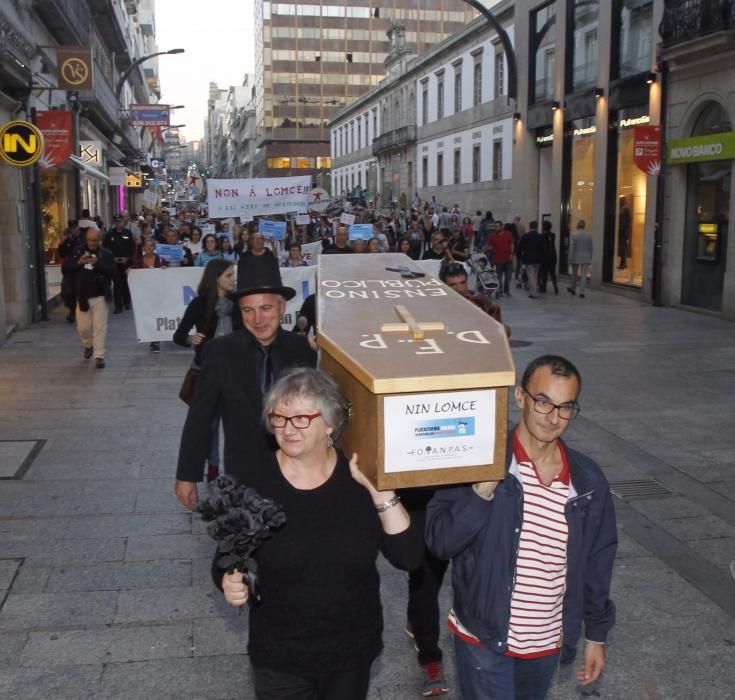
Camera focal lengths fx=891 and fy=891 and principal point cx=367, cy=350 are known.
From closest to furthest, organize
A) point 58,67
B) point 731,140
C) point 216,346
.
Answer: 1. point 216,346
2. point 731,140
3. point 58,67

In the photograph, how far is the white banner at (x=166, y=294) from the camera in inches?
535

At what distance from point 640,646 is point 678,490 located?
264 cm

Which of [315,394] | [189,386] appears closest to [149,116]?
[189,386]

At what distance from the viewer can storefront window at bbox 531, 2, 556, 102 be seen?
25.8m

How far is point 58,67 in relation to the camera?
17.4m

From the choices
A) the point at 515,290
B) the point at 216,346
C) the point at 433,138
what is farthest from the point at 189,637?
the point at 433,138

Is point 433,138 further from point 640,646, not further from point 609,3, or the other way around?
point 640,646

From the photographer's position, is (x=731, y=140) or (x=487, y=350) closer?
(x=487, y=350)

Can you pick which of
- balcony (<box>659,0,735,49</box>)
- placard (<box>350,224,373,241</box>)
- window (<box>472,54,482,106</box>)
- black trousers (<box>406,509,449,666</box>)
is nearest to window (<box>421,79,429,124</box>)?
window (<box>472,54,482,106</box>)

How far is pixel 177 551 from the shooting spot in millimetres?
5672

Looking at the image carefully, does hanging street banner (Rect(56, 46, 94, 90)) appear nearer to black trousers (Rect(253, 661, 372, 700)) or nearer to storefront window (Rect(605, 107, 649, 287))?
storefront window (Rect(605, 107, 649, 287))

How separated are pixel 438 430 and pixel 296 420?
44 cm

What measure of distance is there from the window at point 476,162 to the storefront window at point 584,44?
1564 centimetres

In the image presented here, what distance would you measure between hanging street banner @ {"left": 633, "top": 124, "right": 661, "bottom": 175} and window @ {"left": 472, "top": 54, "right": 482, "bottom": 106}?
2231 centimetres
